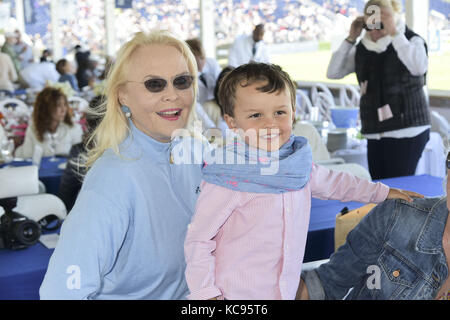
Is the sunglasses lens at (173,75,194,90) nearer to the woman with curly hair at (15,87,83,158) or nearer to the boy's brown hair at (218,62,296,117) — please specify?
the boy's brown hair at (218,62,296,117)

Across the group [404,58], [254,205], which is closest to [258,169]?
[254,205]

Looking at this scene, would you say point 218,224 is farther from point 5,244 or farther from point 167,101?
point 5,244

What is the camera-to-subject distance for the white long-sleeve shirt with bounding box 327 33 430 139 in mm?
3133

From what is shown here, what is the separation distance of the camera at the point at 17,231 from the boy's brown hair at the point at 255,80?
1.04 metres

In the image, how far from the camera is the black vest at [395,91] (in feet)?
10.7

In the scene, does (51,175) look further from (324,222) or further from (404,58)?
(404,58)

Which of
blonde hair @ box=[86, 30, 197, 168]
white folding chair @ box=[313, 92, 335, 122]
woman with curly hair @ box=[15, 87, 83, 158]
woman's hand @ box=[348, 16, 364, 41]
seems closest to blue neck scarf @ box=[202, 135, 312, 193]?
blonde hair @ box=[86, 30, 197, 168]

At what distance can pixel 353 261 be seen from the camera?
1.35 m

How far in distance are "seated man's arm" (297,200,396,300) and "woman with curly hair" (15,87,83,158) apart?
3006mm

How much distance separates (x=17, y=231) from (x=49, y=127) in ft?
7.63

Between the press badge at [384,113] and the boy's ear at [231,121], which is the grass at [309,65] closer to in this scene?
the press badge at [384,113]

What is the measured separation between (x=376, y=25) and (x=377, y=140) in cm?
69

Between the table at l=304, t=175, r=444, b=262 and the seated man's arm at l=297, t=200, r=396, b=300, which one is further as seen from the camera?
the table at l=304, t=175, r=444, b=262

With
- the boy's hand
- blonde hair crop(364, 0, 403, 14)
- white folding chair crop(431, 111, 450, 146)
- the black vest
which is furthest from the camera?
white folding chair crop(431, 111, 450, 146)
